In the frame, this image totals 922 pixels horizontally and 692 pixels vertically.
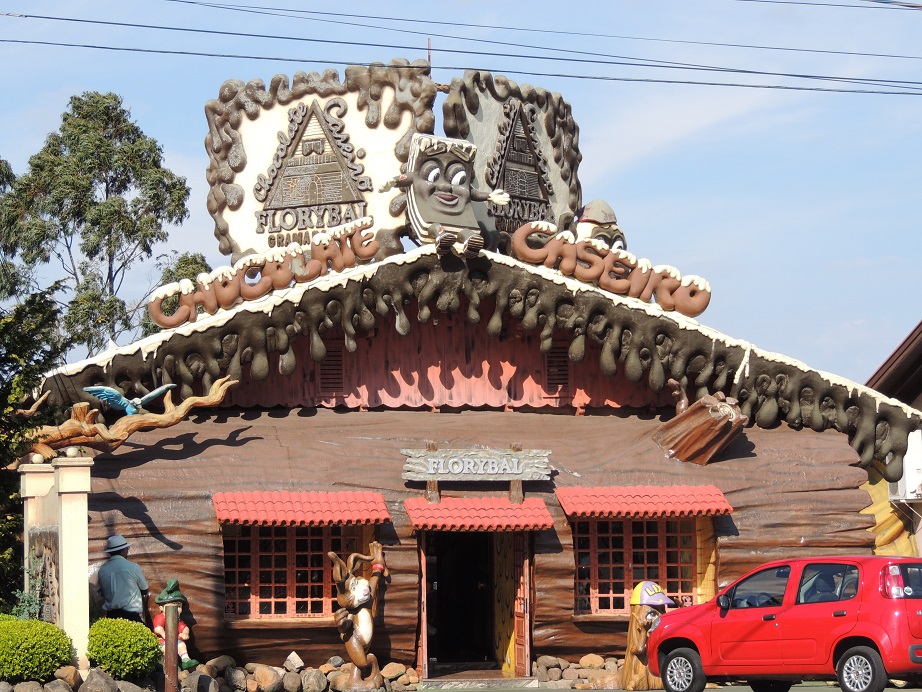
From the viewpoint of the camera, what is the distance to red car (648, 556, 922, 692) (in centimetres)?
1491

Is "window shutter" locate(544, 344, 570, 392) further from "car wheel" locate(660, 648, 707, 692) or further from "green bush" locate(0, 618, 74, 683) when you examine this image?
"green bush" locate(0, 618, 74, 683)

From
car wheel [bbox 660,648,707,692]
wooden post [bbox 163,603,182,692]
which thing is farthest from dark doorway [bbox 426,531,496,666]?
wooden post [bbox 163,603,182,692]

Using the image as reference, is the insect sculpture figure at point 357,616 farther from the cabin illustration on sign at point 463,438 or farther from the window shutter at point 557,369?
the window shutter at point 557,369

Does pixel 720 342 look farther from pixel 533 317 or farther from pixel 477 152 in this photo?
pixel 477 152

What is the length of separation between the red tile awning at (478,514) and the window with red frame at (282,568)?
1085 millimetres

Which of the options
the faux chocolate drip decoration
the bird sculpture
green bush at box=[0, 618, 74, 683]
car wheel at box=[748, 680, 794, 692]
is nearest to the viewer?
green bush at box=[0, 618, 74, 683]

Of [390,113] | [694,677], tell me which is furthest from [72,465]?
[390,113]

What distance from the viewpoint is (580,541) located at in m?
21.8

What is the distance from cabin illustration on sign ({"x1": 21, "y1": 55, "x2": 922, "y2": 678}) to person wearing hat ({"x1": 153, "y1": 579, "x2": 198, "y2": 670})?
39cm

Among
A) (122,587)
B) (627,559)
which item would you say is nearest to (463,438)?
(627,559)

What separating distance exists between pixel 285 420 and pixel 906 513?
947 cm

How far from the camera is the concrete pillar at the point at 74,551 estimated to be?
16.3 meters

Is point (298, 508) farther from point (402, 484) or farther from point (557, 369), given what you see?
point (557, 369)

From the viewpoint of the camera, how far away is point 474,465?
21.1 meters
